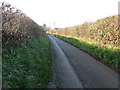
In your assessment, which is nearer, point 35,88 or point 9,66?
point 35,88

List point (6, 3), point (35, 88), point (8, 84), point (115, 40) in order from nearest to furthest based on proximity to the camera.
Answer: point (8, 84), point (35, 88), point (6, 3), point (115, 40)

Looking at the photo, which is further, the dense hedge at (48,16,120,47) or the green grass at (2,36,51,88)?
the dense hedge at (48,16,120,47)

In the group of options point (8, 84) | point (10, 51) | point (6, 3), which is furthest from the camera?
point (6, 3)

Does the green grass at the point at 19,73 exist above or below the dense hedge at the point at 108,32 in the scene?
below

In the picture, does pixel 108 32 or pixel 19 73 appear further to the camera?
pixel 108 32

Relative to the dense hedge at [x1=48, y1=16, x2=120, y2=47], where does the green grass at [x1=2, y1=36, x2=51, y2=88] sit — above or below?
below

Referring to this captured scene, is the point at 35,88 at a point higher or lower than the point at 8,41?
lower

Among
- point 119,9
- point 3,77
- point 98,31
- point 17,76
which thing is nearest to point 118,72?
point 17,76

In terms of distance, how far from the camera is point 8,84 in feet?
17.7

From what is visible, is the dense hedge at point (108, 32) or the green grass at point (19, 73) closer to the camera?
the green grass at point (19, 73)

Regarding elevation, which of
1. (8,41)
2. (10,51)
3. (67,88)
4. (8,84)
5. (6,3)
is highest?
(6,3)

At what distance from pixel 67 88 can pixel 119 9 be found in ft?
32.6

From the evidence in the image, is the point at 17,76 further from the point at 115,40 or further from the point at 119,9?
the point at 119,9

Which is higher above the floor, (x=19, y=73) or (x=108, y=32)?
(x=108, y=32)
